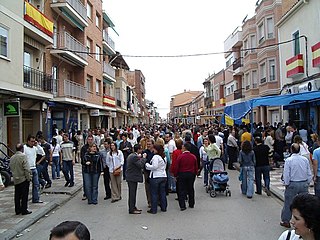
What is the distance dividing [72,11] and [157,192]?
60.0 ft

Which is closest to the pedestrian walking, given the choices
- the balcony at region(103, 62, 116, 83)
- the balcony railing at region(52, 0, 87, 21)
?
the balcony railing at region(52, 0, 87, 21)

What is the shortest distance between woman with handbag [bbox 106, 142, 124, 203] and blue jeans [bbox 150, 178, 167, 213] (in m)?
1.70

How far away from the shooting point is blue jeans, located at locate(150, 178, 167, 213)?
29.1ft

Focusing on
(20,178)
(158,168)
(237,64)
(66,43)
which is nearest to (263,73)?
(237,64)

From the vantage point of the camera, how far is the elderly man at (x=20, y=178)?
852 cm

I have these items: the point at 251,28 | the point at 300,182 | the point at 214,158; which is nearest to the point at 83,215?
the point at 214,158

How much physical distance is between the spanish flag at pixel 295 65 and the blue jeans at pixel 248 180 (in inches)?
457

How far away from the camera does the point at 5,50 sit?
14719 mm

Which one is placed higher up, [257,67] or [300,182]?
[257,67]

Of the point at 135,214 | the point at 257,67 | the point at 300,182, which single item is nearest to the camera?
the point at 300,182

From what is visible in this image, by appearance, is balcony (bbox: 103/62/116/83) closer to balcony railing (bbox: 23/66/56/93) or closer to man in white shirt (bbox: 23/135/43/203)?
balcony railing (bbox: 23/66/56/93)

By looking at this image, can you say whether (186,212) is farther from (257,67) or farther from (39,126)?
(257,67)

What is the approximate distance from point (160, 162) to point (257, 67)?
2468 centimetres

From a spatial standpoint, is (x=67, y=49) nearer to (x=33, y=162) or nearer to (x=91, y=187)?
(x=33, y=162)
